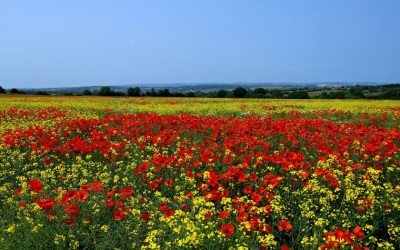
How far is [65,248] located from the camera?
428 cm

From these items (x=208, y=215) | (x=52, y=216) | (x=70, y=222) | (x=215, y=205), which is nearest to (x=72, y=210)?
(x=70, y=222)

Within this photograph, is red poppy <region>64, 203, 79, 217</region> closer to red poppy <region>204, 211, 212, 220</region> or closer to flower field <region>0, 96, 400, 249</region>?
flower field <region>0, 96, 400, 249</region>

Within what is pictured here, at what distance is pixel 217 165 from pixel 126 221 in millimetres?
2374

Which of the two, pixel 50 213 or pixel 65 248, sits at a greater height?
pixel 50 213

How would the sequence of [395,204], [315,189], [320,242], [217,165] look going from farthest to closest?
[217,165] < [315,189] < [395,204] < [320,242]

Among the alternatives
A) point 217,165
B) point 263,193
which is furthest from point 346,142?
point 263,193

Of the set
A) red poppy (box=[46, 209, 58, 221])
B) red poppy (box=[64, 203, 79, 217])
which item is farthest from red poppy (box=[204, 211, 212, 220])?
red poppy (box=[46, 209, 58, 221])

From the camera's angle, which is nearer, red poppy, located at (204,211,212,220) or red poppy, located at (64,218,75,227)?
red poppy, located at (64,218,75,227)

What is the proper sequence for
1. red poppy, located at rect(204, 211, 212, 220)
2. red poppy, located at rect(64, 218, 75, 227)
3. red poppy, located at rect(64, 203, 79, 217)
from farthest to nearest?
red poppy, located at rect(204, 211, 212, 220) < red poppy, located at rect(64, 218, 75, 227) < red poppy, located at rect(64, 203, 79, 217)

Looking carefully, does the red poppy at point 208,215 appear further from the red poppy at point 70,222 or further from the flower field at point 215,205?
the red poppy at point 70,222

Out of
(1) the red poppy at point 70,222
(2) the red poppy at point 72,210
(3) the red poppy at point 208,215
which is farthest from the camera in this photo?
(3) the red poppy at point 208,215

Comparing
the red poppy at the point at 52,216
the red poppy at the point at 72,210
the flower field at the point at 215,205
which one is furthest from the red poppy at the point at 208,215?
the red poppy at the point at 52,216

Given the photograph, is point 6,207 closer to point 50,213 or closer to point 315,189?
point 50,213

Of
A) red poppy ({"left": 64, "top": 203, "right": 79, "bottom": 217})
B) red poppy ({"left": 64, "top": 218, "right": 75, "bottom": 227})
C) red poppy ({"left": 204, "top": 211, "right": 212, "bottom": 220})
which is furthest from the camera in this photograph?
red poppy ({"left": 204, "top": 211, "right": 212, "bottom": 220})
